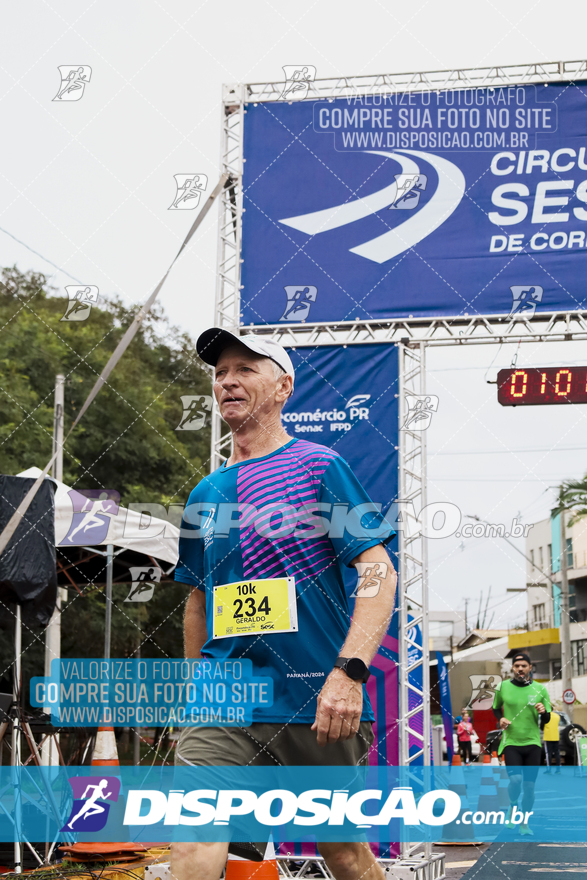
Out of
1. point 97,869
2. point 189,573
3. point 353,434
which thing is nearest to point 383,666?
point 353,434

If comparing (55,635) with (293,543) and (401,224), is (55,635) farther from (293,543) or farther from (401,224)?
(293,543)

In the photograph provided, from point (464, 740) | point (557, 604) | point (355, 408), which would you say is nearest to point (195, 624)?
point (355, 408)

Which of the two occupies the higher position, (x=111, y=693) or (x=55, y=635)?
(x=55, y=635)

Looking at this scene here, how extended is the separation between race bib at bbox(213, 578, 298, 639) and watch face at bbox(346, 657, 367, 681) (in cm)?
29

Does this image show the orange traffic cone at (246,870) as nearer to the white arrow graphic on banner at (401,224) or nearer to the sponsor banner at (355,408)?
the sponsor banner at (355,408)

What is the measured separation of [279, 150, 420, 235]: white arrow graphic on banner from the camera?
28.0 ft

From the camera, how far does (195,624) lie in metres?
3.60

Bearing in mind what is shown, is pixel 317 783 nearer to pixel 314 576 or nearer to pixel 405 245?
pixel 314 576

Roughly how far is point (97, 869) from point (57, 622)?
4.22 m

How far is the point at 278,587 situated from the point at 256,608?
96 mm

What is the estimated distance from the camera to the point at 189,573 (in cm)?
361

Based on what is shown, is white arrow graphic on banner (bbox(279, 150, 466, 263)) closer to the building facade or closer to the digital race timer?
the digital race timer

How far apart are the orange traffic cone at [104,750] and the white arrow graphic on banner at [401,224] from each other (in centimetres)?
423

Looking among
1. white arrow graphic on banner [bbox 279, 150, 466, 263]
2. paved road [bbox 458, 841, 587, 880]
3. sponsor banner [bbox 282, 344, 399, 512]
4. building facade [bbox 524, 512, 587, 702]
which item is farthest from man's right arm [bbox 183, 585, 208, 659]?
building facade [bbox 524, 512, 587, 702]
